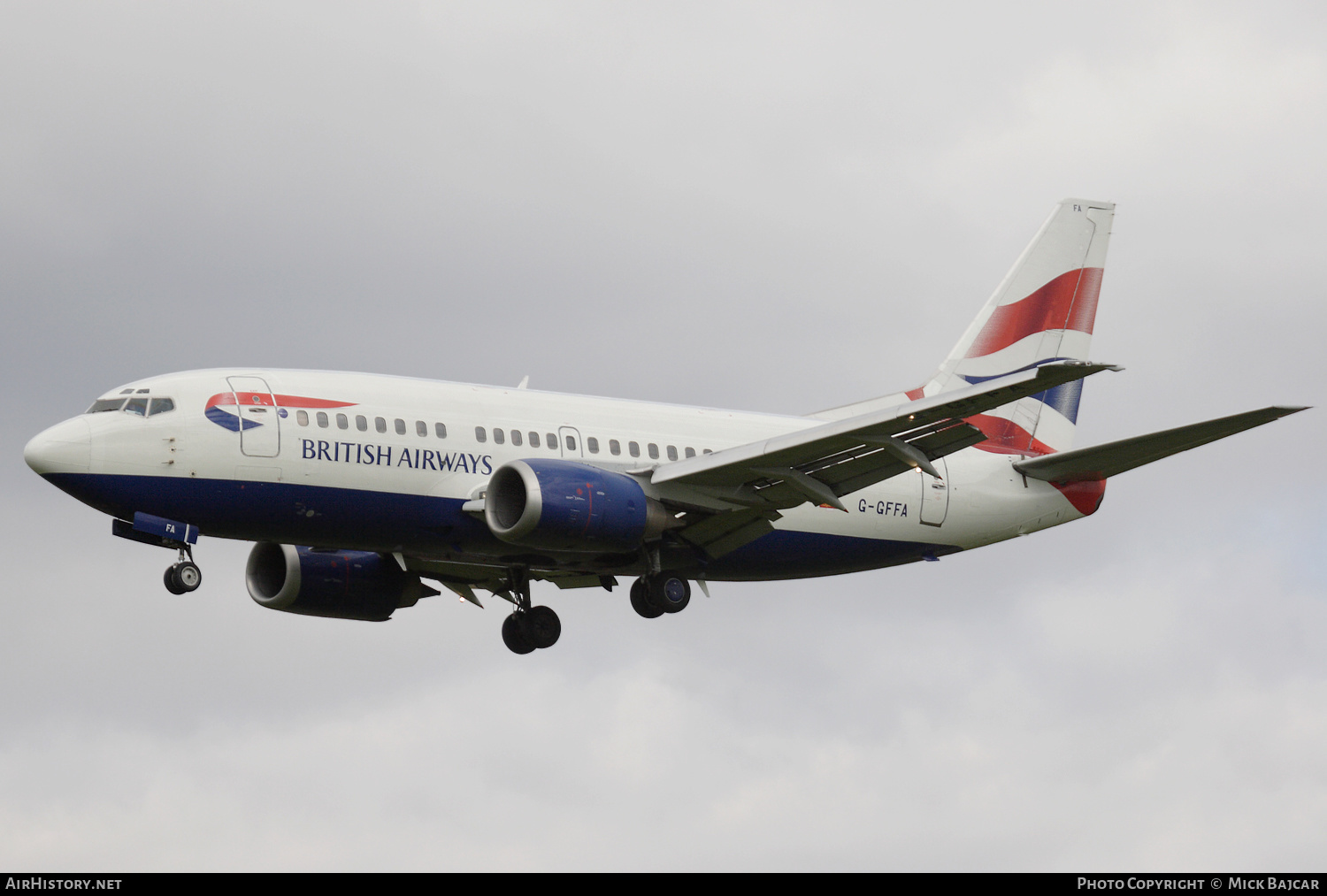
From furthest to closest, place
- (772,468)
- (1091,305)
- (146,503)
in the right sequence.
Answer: (1091,305) < (772,468) < (146,503)

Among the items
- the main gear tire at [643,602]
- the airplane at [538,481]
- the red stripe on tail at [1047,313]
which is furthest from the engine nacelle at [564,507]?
the red stripe on tail at [1047,313]

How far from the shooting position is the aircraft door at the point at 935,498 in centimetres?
4116

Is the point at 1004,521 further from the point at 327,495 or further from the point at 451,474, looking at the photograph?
the point at 327,495

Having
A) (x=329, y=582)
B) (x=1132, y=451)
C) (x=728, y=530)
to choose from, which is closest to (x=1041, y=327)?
(x=1132, y=451)

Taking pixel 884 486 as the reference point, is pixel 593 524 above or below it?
below

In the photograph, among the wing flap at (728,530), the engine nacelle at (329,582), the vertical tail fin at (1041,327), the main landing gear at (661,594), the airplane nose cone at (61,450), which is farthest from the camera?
the vertical tail fin at (1041,327)

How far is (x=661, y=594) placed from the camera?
124ft

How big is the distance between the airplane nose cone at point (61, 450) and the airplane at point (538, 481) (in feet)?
0.12

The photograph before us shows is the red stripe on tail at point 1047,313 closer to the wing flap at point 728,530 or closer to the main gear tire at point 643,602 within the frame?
the wing flap at point 728,530

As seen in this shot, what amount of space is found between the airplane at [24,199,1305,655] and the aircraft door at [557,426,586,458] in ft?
0.14

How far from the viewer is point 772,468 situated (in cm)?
3584

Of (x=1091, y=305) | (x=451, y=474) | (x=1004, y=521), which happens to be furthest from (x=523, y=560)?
(x=1091, y=305)

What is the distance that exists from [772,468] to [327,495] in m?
8.98

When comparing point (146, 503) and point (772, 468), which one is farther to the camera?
point (772, 468)
